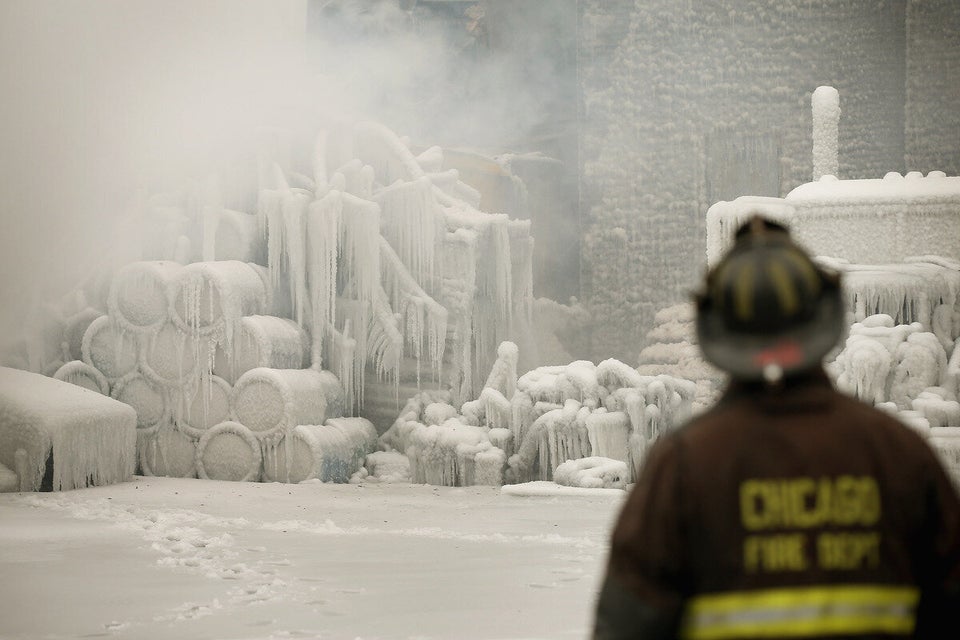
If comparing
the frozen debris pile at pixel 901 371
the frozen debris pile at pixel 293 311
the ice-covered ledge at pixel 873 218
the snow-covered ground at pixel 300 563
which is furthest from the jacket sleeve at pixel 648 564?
the frozen debris pile at pixel 293 311

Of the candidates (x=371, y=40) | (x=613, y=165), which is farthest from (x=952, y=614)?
(x=371, y=40)

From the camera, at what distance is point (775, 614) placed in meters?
2.02

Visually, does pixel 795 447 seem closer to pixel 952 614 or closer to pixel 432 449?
pixel 952 614

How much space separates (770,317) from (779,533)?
0.32 m

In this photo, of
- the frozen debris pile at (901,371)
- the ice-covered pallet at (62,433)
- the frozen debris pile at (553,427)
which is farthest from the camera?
the frozen debris pile at (553,427)

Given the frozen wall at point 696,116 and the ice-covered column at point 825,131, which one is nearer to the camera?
the ice-covered column at point 825,131

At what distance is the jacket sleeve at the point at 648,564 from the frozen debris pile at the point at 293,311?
1320 cm

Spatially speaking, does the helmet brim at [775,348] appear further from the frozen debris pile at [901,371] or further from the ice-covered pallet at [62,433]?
the ice-covered pallet at [62,433]

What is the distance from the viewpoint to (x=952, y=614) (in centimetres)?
205

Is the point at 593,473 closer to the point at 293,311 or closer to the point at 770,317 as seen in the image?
the point at 293,311

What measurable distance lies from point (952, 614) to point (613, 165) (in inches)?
887

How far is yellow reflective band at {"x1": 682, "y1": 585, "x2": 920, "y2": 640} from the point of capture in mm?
2016

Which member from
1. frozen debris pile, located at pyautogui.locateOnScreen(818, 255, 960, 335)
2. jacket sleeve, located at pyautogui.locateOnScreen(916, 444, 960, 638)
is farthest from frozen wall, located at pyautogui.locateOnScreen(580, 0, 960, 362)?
jacket sleeve, located at pyautogui.locateOnScreen(916, 444, 960, 638)

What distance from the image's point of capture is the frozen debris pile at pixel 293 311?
15.5 m
